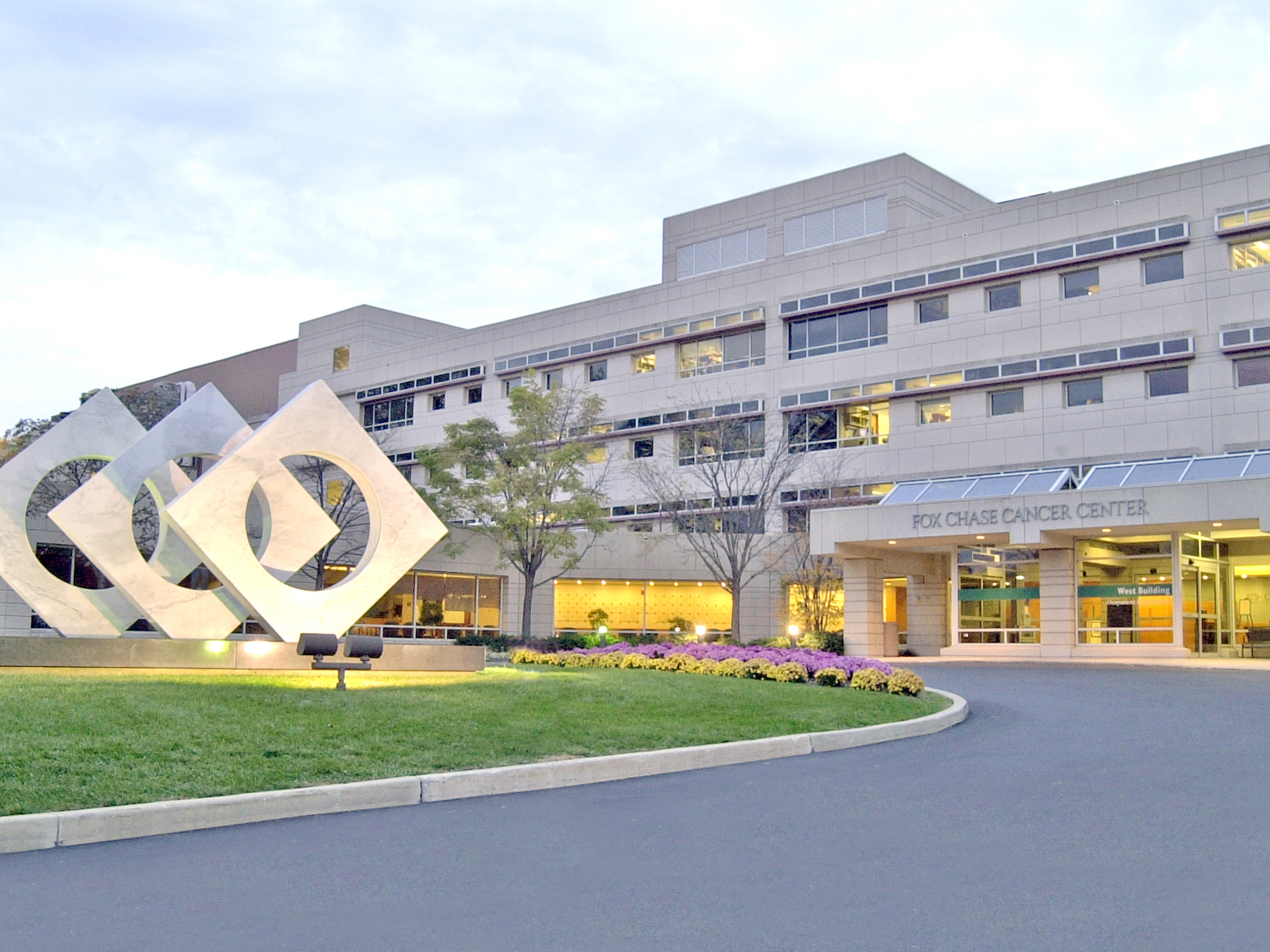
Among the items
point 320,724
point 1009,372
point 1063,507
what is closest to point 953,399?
point 1009,372

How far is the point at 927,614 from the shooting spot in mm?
44062

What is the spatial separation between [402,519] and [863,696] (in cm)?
811

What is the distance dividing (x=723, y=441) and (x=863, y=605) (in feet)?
34.0

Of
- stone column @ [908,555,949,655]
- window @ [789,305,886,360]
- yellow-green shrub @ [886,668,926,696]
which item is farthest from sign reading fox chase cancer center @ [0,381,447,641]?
window @ [789,305,886,360]

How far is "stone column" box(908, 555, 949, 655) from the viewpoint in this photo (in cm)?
4331

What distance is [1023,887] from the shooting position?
7211 millimetres

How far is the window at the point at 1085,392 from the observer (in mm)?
42625

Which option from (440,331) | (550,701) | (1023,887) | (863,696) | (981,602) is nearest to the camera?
(1023,887)

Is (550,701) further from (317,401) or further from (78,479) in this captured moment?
(78,479)

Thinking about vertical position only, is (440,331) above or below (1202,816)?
above

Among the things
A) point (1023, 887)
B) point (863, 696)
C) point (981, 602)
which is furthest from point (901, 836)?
point (981, 602)

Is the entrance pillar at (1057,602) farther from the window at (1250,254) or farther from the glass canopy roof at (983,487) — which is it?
the window at (1250,254)

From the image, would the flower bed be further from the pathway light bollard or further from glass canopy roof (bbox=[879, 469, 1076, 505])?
glass canopy roof (bbox=[879, 469, 1076, 505])

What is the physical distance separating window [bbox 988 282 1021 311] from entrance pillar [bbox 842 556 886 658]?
12192 mm
